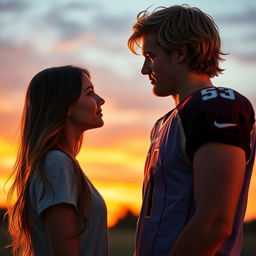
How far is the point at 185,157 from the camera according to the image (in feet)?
8.96

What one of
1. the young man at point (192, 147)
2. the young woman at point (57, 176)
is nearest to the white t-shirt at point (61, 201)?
the young woman at point (57, 176)

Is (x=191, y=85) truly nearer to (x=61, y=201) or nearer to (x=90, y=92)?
(x=90, y=92)

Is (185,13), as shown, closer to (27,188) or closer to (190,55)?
(190,55)

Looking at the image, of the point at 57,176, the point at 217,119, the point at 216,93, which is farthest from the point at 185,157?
the point at 57,176

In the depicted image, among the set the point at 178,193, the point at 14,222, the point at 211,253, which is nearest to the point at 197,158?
the point at 178,193

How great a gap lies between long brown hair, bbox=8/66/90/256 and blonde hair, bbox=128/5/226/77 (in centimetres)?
57

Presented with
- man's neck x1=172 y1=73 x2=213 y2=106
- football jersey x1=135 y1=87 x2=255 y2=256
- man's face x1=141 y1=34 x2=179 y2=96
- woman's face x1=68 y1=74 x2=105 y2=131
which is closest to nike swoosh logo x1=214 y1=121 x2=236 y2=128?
football jersey x1=135 y1=87 x2=255 y2=256

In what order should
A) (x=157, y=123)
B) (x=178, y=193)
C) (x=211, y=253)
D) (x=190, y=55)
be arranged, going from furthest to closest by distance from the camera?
(x=157, y=123)
(x=190, y=55)
(x=178, y=193)
(x=211, y=253)

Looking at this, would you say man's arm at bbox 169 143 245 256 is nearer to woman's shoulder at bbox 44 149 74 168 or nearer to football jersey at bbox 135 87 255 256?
football jersey at bbox 135 87 255 256

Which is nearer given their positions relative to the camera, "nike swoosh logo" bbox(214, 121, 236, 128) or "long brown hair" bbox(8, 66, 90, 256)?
"nike swoosh logo" bbox(214, 121, 236, 128)

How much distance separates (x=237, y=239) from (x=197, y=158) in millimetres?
614

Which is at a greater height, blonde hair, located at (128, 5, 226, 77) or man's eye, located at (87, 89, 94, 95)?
blonde hair, located at (128, 5, 226, 77)

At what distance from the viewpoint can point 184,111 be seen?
280 centimetres

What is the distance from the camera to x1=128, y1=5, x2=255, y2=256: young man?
2545mm
